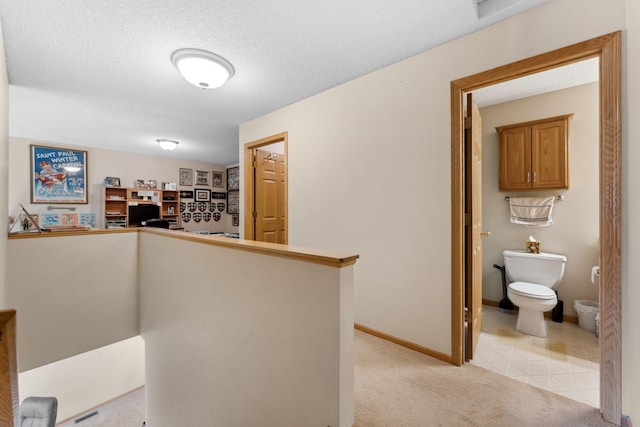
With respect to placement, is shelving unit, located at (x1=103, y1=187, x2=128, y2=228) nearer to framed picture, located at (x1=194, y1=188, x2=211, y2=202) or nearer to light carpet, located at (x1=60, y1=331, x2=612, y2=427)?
framed picture, located at (x1=194, y1=188, x2=211, y2=202)

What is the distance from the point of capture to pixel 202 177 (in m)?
6.88

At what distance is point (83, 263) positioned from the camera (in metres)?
2.85

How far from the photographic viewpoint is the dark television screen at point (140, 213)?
545 centimetres

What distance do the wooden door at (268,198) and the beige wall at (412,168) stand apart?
3.22ft

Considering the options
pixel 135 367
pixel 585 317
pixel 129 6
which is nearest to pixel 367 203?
pixel 129 6

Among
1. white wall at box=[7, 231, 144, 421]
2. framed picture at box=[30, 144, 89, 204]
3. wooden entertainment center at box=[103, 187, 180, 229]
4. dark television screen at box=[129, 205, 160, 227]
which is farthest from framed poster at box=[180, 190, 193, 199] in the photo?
white wall at box=[7, 231, 144, 421]

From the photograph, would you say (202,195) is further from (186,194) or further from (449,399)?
(449,399)

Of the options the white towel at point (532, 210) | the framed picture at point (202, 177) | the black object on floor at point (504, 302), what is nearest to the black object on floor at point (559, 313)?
the black object on floor at point (504, 302)

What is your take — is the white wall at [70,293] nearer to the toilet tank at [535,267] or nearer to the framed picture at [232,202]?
the framed picture at [232,202]

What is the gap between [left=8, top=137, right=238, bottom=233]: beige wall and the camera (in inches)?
173

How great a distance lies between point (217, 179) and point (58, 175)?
3.10 metres

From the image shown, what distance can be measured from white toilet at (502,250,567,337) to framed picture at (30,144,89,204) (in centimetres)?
682

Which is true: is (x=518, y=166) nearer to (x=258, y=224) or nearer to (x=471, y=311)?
(x=471, y=311)

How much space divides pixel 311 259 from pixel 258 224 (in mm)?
2518
